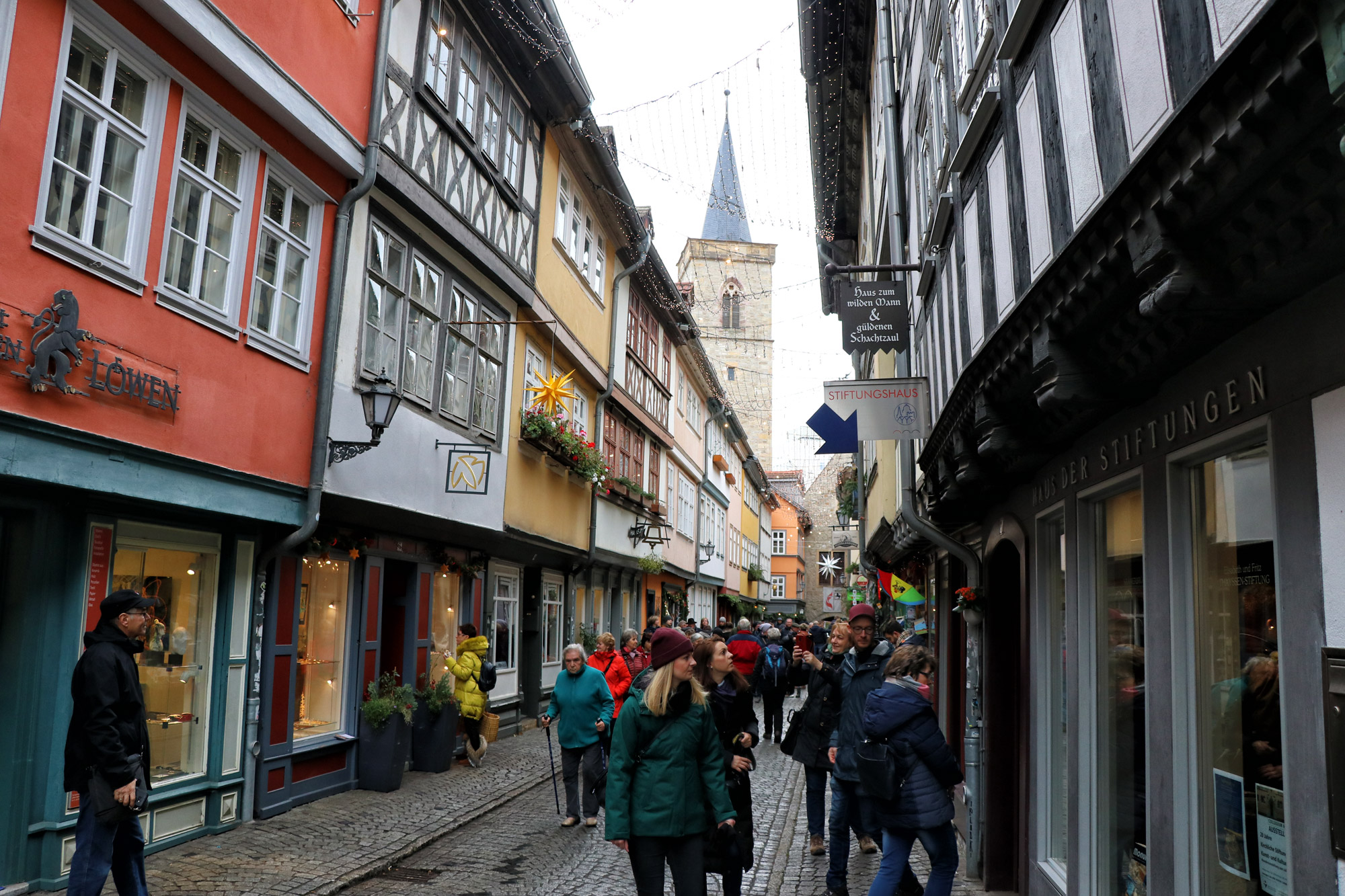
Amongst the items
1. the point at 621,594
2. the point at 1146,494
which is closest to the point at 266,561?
the point at 1146,494

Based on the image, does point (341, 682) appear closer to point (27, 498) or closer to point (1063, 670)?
point (27, 498)

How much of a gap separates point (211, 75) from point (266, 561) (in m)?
4.08

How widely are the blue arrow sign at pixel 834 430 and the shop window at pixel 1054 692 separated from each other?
9.94 ft

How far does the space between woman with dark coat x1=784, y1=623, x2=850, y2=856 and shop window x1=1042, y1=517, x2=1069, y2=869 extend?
4.65 feet

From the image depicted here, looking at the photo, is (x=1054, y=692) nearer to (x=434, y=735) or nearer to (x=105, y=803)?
(x=105, y=803)

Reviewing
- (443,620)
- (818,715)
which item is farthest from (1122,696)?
(443,620)

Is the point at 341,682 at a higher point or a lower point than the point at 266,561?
lower

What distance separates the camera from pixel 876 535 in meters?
19.9

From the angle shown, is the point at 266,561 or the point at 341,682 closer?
the point at 266,561

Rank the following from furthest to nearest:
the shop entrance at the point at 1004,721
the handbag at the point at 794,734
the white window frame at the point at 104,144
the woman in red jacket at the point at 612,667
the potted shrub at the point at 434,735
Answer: the potted shrub at the point at 434,735 < the woman in red jacket at the point at 612,667 < the handbag at the point at 794,734 < the shop entrance at the point at 1004,721 < the white window frame at the point at 104,144

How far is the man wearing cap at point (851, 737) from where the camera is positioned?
730 cm

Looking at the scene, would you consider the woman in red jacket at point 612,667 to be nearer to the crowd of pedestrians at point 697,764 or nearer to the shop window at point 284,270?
the crowd of pedestrians at point 697,764

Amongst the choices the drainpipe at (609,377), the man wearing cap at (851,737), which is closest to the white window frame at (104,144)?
the man wearing cap at (851,737)

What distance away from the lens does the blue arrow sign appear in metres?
10.3
